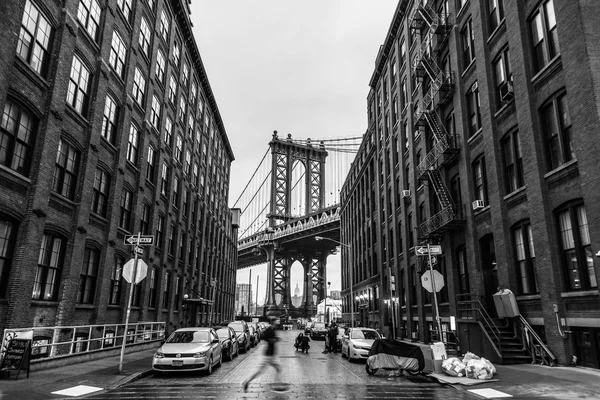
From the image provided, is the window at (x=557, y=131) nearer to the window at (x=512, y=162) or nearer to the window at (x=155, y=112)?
the window at (x=512, y=162)

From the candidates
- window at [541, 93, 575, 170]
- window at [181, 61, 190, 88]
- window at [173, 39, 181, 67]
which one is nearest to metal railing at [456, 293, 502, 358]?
window at [541, 93, 575, 170]

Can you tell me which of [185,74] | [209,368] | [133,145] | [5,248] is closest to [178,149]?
[185,74]

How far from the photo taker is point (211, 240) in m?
52.0

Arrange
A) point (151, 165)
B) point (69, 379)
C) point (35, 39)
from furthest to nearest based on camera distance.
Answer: point (151, 165) → point (35, 39) → point (69, 379)

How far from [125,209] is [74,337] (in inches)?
361

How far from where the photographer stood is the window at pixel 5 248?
14562 mm

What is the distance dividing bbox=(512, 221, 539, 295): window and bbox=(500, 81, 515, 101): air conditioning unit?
511 cm

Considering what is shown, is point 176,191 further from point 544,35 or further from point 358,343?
point 544,35

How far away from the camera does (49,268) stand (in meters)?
17.4

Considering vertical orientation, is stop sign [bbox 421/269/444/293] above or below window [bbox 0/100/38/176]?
below

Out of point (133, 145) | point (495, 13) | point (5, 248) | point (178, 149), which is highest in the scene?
point (495, 13)

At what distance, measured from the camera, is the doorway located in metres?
20.1

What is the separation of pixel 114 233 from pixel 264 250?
263 feet

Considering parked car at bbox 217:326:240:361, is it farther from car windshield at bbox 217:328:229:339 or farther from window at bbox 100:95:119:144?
window at bbox 100:95:119:144
